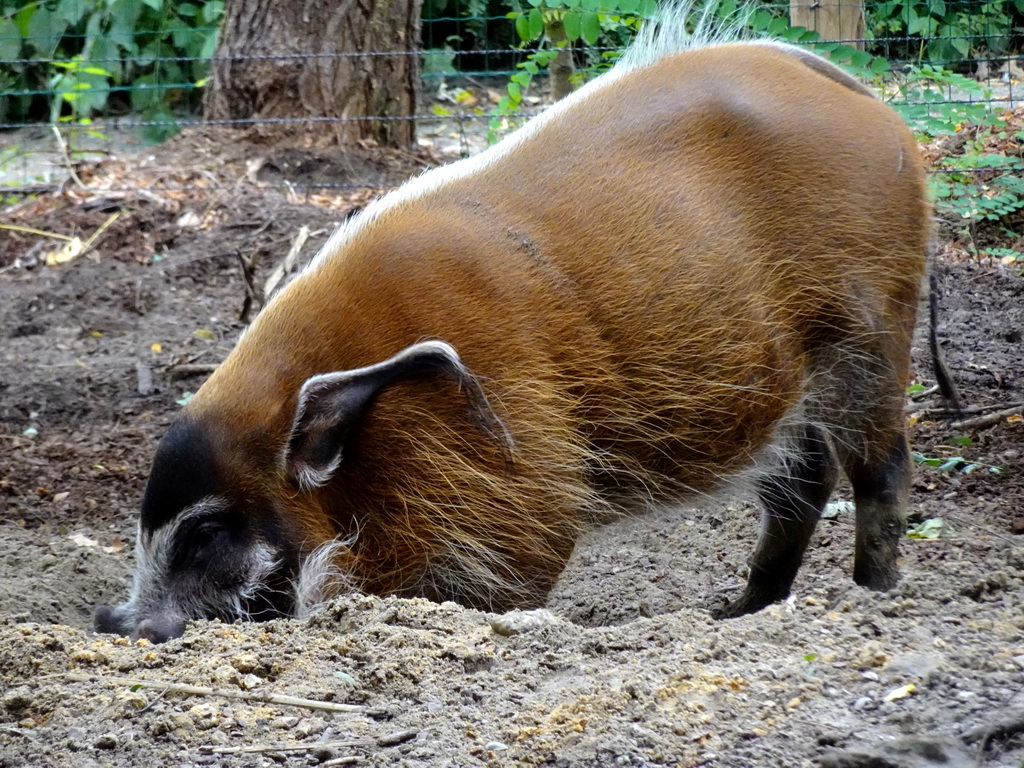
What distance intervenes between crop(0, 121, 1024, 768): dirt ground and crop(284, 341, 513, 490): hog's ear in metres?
0.39

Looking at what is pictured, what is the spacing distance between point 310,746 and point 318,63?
20.1 feet

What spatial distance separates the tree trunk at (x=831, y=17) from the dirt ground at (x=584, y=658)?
2208 mm

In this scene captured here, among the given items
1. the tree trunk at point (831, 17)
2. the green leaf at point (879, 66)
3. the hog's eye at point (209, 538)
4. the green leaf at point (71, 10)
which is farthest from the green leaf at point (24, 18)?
the hog's eye at point (209, 538)

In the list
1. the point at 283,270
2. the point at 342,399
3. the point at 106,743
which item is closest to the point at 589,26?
the point at 283,270

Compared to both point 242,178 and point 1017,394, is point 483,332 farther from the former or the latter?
point 242,178

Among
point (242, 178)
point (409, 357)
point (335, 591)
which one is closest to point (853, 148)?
point (409, 357)

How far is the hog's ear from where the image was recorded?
9.34ft

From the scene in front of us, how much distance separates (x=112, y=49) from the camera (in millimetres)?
10562

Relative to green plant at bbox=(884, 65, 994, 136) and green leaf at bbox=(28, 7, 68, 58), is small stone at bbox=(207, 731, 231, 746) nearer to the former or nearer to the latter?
green plant at bbox=(884, 65, 994, 136)

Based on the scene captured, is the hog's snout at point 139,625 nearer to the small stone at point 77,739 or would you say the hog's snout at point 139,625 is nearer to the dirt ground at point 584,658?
the dirt ground at point 584,658

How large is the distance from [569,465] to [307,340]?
0.74 metres

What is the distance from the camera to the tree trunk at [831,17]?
6.10 metres

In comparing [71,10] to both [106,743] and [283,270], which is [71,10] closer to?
[283,270]

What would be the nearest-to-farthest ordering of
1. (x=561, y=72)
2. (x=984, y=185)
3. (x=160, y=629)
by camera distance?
(x=160, y=629) → (x=984, y=185) → (x=561, y=72)
